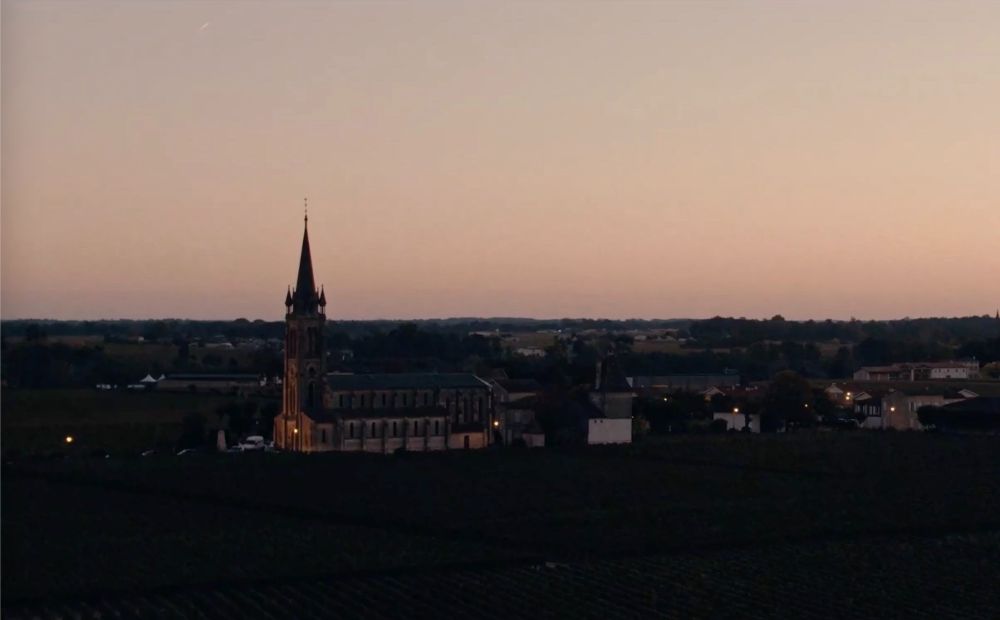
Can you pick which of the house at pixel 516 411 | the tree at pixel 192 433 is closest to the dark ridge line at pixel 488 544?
Answer: the tree at pixel 192 433

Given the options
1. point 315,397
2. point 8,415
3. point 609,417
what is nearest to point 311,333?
point 315,397

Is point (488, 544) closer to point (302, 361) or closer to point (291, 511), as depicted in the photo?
point (291, 511)

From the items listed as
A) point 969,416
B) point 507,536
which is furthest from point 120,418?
point 969,416

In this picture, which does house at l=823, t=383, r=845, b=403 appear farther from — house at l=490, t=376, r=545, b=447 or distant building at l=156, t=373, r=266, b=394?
distant building at l=156, t=373, r=266, b=394

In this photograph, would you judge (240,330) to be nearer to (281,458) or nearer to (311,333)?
(311,333)

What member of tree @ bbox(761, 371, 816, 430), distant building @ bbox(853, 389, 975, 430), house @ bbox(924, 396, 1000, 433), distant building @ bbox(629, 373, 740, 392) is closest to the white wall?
tree @ bbox(761, 371, 816, 430)
